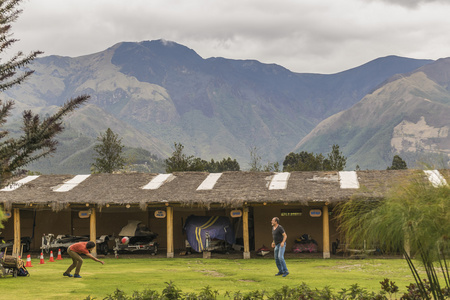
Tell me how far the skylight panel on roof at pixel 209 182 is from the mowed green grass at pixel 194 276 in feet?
10.5

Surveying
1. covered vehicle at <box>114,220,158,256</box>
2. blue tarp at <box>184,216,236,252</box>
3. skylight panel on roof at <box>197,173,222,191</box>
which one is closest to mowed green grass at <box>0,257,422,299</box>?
blue tarp at <box>184,216,236,252</box>

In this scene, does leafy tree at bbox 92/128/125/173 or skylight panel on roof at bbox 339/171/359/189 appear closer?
skylight panel on roof at bbox 339/171/359/189

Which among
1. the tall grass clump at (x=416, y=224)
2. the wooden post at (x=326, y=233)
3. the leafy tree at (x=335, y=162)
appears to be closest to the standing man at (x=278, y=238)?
the tall grass clump at (x=416, y=224)

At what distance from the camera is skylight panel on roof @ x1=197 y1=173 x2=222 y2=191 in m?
25.2

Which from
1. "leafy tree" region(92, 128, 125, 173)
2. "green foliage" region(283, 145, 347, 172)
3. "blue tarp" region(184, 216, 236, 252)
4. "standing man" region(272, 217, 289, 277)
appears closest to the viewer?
"standing man" region(272, 217, 289, 277)

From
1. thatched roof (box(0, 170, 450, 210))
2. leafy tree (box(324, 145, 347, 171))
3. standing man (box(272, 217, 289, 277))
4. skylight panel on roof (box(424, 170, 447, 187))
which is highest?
leafy tree (box(324, 145, 347, 171))

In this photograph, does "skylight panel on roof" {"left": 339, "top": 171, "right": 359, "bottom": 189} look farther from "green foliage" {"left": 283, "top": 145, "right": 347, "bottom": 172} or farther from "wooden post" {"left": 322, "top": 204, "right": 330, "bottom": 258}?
"green foliage" {"left": 283, "top": 145, "right": 347, "bottom": 172}

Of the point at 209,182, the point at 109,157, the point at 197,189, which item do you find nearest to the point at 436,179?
the point at 197,189

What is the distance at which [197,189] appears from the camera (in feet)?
82.0

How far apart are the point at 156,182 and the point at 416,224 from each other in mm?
17643

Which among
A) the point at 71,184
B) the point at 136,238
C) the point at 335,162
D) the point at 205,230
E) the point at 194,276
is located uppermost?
the point at 335,162

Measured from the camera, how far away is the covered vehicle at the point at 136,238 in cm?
2531

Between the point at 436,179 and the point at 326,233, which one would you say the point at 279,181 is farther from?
the point at 436,179

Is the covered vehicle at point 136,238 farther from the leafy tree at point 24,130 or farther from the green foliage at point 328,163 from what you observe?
the green foliage at point 328,163
